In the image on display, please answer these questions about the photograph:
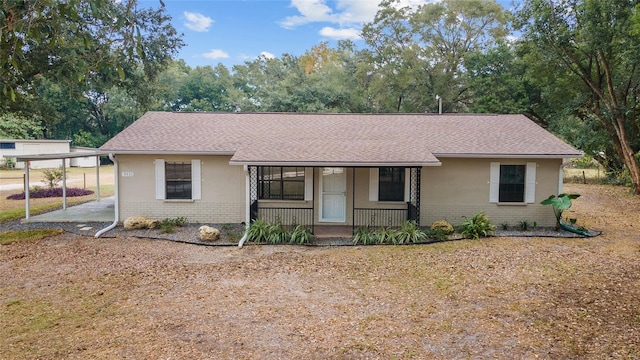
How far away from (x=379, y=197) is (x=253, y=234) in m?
3.89

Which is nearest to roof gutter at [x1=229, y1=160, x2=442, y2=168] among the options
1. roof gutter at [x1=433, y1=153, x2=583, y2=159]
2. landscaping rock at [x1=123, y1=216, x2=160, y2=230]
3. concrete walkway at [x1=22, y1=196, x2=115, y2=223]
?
roof gutter at [x1=433, y1=153, x2=583, y2=159]

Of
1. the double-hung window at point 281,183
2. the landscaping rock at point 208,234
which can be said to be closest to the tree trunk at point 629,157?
the double-hung window at point 281,183

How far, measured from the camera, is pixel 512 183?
38.1 ft

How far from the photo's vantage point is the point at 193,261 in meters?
8.54

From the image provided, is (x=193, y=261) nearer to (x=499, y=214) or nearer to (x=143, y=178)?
(x=143, y=178)

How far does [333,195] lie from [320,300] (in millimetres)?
5531

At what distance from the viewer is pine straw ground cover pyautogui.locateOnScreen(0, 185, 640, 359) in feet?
15.7

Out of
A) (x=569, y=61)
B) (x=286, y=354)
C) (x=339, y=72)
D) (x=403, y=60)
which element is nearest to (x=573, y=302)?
(x=286, y=354)

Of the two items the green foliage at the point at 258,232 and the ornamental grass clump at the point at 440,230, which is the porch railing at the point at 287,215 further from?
the ornamental grass clump at the point at 440,230

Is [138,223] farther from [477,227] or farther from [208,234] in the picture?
[477,227]

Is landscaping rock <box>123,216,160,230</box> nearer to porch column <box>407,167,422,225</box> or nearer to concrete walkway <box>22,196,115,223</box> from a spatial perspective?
concrete walkway <box>22,196,115,223</box>

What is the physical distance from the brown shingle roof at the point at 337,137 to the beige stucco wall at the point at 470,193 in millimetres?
565

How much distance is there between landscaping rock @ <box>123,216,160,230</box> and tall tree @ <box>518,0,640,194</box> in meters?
16.5

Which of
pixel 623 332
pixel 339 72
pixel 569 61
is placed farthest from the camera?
pixel 339 72
